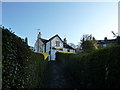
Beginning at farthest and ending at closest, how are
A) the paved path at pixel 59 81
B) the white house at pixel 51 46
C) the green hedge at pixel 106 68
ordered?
the white house at pixel 51 46 < the paved path at pixel 59 81 < the green hedge at pixel 106 68

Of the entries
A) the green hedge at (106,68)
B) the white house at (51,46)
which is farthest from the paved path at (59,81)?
the white house at (51,46)

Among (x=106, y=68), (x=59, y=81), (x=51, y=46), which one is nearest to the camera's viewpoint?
(x=106, y=68)

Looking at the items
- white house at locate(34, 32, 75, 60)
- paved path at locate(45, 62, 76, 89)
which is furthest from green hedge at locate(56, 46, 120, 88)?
white house at locate(34, 32, 75, 60)

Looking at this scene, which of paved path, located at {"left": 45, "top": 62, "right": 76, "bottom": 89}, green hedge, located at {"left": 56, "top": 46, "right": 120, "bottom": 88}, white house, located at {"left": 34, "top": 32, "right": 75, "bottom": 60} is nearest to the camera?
green hedge, located at {"left": 56, "top": 46, "right": 120, "bottom": 88}

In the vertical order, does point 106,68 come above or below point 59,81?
above

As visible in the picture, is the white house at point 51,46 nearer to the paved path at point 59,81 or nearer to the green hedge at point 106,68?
the paved path at point 59,81

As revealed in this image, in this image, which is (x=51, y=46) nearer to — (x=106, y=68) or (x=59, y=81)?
(x=59, y=81)

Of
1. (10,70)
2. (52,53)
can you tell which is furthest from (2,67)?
(52,53)

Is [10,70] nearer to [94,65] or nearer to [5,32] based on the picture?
[5,32]

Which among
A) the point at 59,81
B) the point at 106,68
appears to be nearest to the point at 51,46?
the point at 59,81

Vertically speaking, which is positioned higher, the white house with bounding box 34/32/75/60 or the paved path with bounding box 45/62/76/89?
the white house with bounding box 34/32/75/60

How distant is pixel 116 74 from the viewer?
4777 millimetres

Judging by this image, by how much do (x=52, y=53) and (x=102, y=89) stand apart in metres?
34.9

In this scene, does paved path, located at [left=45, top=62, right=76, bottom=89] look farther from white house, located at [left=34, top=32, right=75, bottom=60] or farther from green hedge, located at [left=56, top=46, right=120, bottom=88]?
white house, located at [left=34, top=32, right=75, bottom=60]
